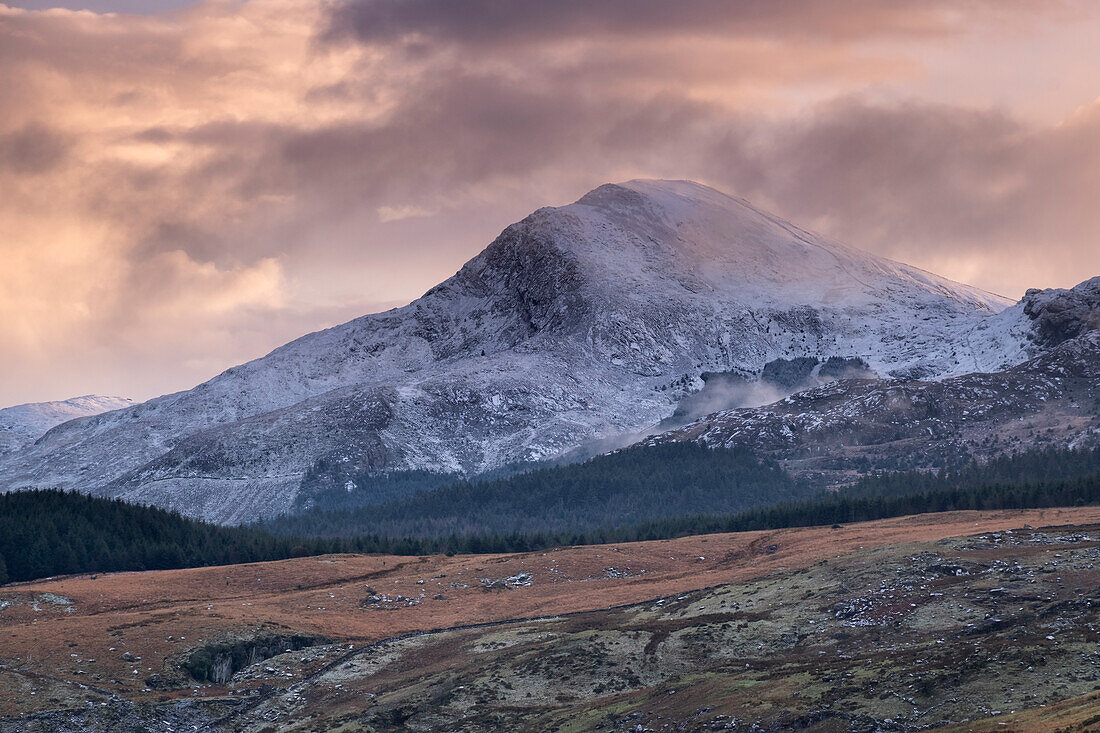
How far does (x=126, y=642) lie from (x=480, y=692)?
35280 millimetres

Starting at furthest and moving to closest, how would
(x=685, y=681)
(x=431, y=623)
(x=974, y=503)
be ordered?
(x=974, y=503)
(x=431, y=623)
(x=685, y=681)

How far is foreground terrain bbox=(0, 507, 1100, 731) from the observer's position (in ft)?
216

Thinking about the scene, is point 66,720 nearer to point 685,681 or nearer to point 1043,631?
point 685,681

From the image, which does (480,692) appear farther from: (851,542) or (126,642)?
(851,542)

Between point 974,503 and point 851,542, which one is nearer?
point 851,542

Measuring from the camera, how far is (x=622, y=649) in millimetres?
91812

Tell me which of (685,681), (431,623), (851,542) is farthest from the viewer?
(851,542)

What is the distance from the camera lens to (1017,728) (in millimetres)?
50875

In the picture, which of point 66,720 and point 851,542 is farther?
point 851,542

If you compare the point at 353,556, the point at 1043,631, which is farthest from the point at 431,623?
the point at 1043,631

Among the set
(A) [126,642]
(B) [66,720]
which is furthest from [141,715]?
(A) [126,642]

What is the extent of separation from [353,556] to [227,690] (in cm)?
7499

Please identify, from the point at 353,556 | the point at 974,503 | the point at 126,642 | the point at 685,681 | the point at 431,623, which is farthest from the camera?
the point at 974,503

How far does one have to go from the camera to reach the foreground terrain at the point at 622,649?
216ft
